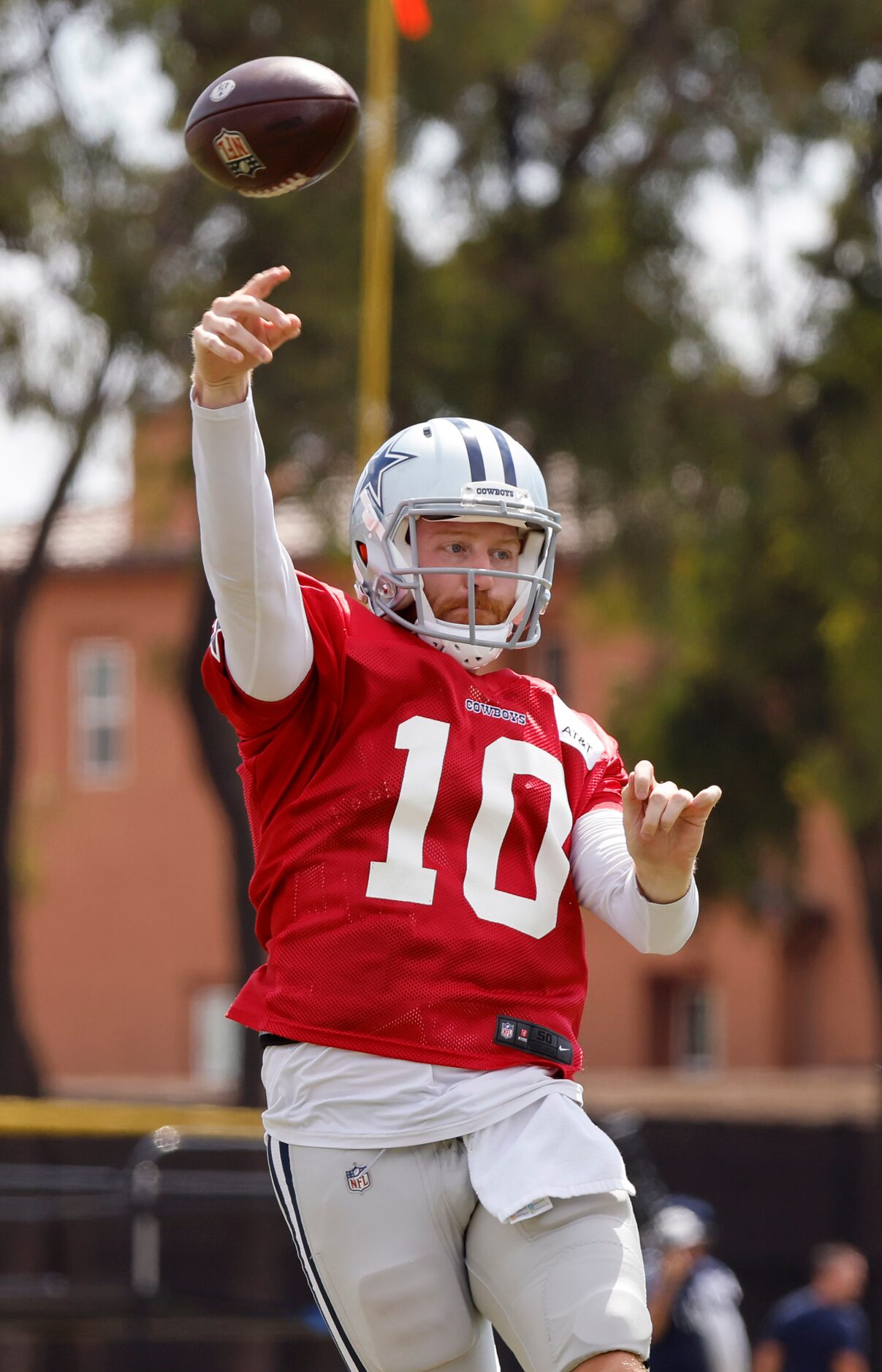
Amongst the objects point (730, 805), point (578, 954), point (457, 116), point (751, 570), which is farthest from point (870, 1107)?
point (578, 954)

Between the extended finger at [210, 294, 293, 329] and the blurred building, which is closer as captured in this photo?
the extended finger at [210, 294, 293, 329]

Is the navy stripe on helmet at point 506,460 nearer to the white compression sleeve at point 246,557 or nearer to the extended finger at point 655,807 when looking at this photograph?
the white compression sleeve at point 246,557

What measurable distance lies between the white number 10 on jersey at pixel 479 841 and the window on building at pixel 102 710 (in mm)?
25398

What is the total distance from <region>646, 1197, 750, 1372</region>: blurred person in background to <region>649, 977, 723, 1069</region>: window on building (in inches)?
647

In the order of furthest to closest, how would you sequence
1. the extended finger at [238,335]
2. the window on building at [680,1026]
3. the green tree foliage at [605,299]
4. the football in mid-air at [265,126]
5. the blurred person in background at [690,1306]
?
the window on building at [680,1026]
the green tree foliage at [605,299]
the blurred person in background at [690,1306]
the football in mid-air at [265,126]
the extended finger at [238,335]

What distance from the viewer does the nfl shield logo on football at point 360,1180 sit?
3.32 metres

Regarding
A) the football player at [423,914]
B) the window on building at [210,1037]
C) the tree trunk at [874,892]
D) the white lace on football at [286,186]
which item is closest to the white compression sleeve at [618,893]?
the football player at [423,914]

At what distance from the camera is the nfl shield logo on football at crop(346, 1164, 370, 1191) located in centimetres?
332

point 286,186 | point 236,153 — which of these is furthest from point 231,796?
point 236,153

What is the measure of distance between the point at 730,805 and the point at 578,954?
40.2 ft

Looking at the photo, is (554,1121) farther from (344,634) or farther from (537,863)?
Answer: (344,634)

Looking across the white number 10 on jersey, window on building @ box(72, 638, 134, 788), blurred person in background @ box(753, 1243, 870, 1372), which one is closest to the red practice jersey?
the white number 10 on jersey

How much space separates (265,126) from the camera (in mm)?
3938

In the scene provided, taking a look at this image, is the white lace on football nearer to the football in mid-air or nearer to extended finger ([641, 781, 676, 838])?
the football in mid-air
